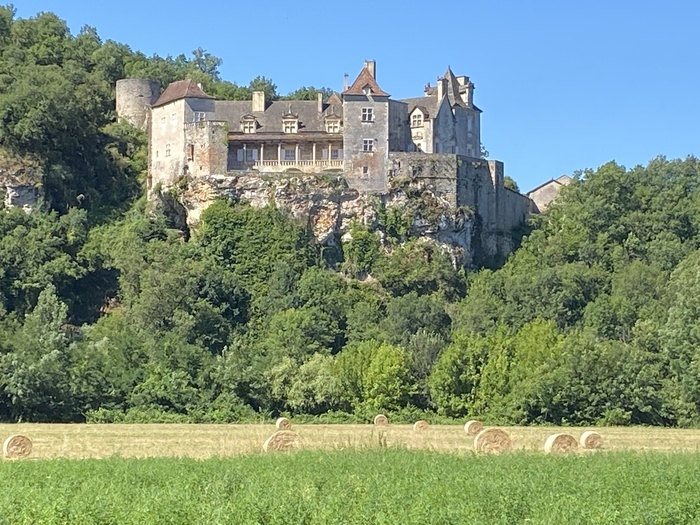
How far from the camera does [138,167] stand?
292 ft

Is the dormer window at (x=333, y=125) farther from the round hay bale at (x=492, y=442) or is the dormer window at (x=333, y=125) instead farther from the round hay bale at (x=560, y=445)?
the round hay bale at (x=560, y=445)

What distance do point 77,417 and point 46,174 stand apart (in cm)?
2805

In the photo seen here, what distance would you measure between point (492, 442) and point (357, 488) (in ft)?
37.8

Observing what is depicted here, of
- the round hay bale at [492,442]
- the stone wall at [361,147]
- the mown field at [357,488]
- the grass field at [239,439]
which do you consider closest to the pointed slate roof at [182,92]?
the stone wall at [361,147]

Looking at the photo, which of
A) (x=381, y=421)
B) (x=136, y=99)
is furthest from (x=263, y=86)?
(x=381, y=421)

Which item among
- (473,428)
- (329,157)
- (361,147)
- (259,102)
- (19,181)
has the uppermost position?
(259,102)

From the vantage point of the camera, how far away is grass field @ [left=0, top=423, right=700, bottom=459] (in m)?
35.7

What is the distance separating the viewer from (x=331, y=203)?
80438 millimetres

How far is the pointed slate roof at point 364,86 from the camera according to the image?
82000 millimetres

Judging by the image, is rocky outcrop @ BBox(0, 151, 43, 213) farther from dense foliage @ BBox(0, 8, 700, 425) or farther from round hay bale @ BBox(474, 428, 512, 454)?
round hay bale @ BBox(474, 428, 512, 454)

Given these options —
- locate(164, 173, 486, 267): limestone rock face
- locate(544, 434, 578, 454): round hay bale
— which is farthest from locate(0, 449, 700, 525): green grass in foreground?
locate(164, 173, 486, 267): limestone rock face

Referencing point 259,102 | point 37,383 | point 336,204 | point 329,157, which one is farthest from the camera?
point 259,102

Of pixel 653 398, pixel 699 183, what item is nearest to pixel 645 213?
pixel 699 183

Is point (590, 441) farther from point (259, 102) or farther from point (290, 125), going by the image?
point (259, 102)
